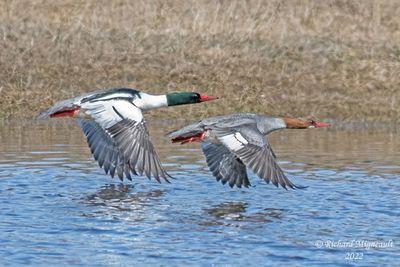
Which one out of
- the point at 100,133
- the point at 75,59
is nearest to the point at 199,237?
the point at 100,133

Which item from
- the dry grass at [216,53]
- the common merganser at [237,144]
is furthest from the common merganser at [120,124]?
the dry grass at [216,53]

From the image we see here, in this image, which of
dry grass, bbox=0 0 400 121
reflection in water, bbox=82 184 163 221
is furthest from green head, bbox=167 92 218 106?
dry grass, bbox=0 0 400 121

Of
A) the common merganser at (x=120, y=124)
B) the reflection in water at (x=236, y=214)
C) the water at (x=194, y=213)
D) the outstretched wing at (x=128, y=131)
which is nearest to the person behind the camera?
the water at (x=194, y=213)

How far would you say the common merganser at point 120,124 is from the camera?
42.7ft

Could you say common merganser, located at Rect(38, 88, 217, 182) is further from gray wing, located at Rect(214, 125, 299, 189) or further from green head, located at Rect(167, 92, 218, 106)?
gray wing, located at Rect(214, 125, 299, 189)

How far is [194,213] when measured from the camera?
12328mm

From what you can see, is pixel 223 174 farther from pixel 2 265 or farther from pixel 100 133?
pixel 2 265

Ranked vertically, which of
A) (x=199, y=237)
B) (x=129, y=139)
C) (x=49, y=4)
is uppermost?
(x=49, y=4)

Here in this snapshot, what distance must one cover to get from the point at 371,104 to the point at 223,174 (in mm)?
10585

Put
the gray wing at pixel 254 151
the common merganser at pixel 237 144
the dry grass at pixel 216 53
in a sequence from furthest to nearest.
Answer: the dry grass at pixel 216 53 < the common merganser at pixel 237 144 < the gray wing at pixel 254 151

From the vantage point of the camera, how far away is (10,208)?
486 inches

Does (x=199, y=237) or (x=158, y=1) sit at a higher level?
(x=158, y=1)

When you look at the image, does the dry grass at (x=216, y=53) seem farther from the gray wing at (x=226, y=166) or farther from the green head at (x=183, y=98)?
the gray wing at (x=226, y=166)

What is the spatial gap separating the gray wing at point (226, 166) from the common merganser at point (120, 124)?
92cm
